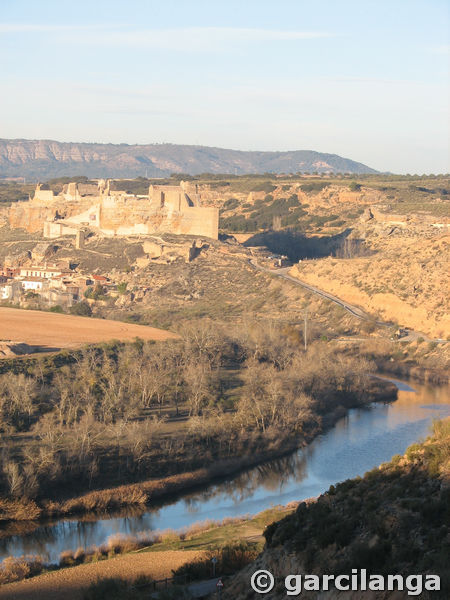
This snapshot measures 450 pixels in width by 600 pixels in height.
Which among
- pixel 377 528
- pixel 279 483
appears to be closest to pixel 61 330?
pixel 279 483

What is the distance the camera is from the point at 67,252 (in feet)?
222

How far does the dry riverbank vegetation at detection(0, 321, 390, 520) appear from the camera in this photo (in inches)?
1042

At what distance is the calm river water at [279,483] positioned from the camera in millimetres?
23719

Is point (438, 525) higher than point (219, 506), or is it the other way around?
point (438, 525)

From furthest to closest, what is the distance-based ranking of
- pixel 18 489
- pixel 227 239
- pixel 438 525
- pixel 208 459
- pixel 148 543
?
pixel 227 239, pixel 208 459, pixel 18 489, pixel 148 543, pixel 438 525

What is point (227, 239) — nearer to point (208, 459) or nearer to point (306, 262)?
point (306, 262)

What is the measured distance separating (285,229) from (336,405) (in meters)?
47.5

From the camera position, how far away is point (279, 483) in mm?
28484

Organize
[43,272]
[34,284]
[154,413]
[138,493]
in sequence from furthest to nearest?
[43,272]
[34,284]
[154,413]
[138,493]

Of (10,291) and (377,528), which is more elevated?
(377,528)

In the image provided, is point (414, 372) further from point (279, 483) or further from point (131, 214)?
point (131, 214)

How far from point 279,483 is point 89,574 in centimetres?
1002

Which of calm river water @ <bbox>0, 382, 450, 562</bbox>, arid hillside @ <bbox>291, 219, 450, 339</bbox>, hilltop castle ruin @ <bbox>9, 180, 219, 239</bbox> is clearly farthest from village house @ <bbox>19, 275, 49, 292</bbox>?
calm river water @ <bbox>0, 382, 450, 562</bbox>

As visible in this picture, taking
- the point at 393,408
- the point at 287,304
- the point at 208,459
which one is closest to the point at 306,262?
the point at 287,304
